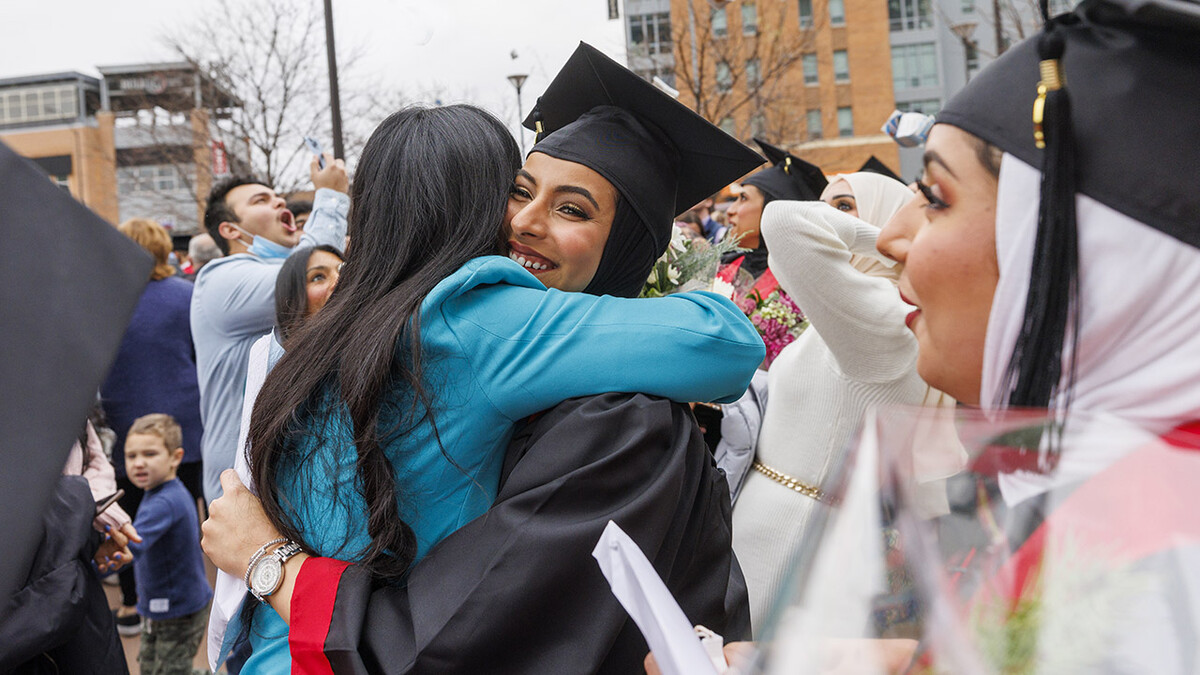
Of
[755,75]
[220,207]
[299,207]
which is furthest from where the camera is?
[755,75]

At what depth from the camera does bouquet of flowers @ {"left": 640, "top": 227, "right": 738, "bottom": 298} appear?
3.17 metres

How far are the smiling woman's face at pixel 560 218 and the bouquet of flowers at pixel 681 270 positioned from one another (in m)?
0.79

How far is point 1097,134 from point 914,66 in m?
55.0

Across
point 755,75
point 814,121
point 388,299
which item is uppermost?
point 814,121

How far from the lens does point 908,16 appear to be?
5156cm

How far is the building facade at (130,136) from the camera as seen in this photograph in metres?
17.9

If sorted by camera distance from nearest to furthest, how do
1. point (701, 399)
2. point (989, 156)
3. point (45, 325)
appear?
point (45, 325) → point (989, 156) → point (701, 399)

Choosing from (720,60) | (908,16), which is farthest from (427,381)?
(908,16)

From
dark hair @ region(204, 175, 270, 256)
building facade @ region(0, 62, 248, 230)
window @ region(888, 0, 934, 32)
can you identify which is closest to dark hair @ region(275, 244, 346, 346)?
dark hair @ region(204, 175, 270, 256)

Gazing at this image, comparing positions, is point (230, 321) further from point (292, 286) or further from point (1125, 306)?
point (1125, 306)

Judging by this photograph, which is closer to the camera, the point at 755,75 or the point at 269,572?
the point at 269,572

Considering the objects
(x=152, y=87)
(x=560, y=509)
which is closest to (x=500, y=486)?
(x=560, y=509)

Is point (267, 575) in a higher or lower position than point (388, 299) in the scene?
lower

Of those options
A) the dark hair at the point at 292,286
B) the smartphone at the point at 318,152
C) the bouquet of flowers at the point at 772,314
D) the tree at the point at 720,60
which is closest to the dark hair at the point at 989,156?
the bouquet of flowers at the point at 772,314
